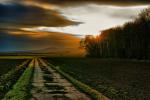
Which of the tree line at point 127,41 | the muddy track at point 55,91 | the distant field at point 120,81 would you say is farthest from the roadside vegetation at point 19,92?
the tree line at point 127,41

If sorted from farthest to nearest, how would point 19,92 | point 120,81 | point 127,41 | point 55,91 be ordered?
point 127,41 → point 120,81 → point 55,91 → point 19,92

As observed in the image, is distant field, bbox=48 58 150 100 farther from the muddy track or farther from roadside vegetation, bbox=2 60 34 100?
roadside vegetation, bbox=2 60 34 100

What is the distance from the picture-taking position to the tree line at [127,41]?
111 meters

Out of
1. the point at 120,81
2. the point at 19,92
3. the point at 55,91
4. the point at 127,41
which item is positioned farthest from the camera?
the point at 127,41

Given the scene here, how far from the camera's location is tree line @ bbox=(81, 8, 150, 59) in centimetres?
11069

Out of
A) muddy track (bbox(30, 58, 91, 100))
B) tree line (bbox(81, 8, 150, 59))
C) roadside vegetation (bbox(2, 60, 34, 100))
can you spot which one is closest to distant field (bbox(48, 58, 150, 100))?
muddy track (bbox(30, 58, 91, 100))

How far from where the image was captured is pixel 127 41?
5399 inches

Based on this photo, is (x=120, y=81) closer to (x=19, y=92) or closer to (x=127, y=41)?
(x=19, y=92)

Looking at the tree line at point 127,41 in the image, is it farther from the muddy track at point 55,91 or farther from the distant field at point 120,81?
the muddy track at point 55,91

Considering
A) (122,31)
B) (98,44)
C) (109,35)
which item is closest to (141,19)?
(122,31)

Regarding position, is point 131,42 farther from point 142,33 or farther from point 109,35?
point 109,35

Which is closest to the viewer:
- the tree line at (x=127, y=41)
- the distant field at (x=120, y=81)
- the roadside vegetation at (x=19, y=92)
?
the roadside vegetation at (x=19, y=92)

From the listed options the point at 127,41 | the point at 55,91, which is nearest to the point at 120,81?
the point at 55,91

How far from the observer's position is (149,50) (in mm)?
108312
